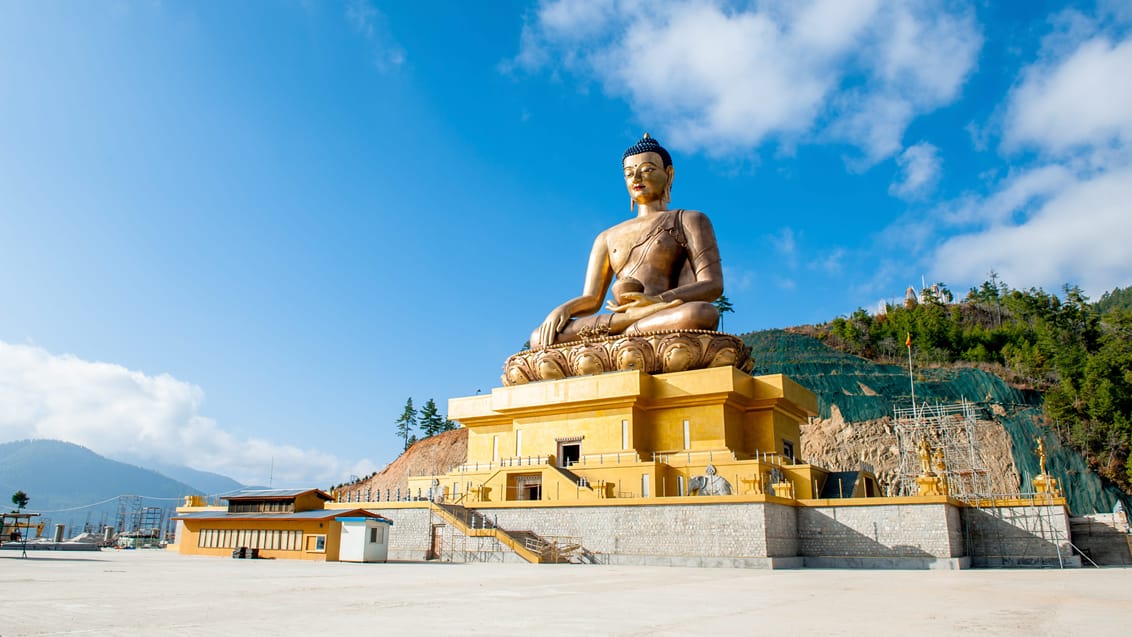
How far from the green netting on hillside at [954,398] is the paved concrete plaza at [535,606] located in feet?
116

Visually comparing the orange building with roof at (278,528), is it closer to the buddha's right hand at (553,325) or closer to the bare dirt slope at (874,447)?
the buddha's right hand at (553,325)

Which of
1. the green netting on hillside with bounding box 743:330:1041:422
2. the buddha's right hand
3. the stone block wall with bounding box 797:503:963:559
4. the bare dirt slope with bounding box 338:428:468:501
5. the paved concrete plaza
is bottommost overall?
the paved concrete plaza

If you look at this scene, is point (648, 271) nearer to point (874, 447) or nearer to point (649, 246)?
point (649, 246)

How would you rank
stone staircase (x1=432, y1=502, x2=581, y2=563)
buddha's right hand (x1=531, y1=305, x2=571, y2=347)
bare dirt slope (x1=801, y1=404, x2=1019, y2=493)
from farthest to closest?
bare dirt slope (x1=801, y1=404, x2=1019, y2=493)
buddha's right hand (x1=531, y1=305, x2=571, y2=347)
stone staircase (x1=432, y1=502, x2=581, y2=563)

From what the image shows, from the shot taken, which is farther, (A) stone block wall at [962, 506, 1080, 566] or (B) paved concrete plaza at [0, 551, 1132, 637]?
(A) stone block wall at [962, 506, 1080, 566]

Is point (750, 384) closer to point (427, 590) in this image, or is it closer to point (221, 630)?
point (427, 590)

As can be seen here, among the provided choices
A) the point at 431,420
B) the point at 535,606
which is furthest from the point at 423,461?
the point at 535,606

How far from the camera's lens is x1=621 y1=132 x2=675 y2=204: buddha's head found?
27.1m

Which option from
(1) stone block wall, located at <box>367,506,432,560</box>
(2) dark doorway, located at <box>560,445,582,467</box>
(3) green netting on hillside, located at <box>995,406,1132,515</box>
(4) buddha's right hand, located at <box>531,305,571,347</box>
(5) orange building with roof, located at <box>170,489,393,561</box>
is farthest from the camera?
(3) green netting on hillside, located at <box>995,406,1132,515</box>

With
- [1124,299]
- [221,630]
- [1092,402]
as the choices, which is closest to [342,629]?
[221,630]

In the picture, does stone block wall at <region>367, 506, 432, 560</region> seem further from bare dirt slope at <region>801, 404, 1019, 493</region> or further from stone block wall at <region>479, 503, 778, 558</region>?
bare dirt slope at <region>801, 404, 1019, 493</region>

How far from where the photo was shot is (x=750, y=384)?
22.2 m

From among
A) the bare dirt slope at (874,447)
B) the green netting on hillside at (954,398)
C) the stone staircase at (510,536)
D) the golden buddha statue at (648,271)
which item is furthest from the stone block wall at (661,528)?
the green netting on hillside at (954,398)

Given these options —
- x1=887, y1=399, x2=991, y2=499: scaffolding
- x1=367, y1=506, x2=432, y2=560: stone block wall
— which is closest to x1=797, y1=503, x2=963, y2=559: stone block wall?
x1=367, y1=506, x2=432, y2=560: stone block wall
